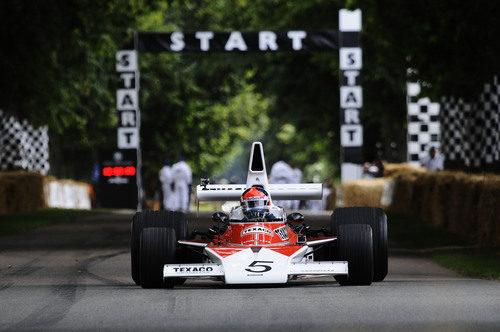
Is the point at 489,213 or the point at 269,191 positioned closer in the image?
the point at 269,191

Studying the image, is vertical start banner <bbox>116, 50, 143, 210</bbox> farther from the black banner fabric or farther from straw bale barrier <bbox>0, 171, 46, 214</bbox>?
straw bale barrier <bbox>0, 171, 46, 214</bbox>

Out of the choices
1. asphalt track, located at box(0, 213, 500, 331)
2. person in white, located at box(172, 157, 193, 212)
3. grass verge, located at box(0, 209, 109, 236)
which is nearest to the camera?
asphalt track, located at box(0, 213, 500, 331)

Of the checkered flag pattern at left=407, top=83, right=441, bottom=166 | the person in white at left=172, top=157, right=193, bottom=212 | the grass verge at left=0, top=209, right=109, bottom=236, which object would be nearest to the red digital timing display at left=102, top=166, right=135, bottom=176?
the person in white at left=172, top=157, right=193, bottom=212

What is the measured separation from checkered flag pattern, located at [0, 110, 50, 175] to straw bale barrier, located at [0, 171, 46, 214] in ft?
5.32

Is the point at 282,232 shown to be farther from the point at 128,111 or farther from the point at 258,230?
the point at 128,111

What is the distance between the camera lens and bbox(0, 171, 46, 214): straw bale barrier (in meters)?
28.6

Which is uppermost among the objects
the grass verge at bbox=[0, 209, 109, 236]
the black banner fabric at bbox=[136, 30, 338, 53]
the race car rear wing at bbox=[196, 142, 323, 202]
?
the black banner fabric at bbox=[136, 30, 338, 53]

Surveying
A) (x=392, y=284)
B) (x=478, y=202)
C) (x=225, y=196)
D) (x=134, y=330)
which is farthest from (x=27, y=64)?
(x=134, y=330)

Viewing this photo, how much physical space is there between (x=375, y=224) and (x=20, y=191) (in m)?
18.9

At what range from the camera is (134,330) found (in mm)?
8422

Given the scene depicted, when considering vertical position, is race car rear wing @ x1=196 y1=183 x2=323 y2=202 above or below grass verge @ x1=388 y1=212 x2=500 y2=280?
above

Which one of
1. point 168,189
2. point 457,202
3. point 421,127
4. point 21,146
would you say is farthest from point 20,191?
point 457,202

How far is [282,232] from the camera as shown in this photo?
11.9m

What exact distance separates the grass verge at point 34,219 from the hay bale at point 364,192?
6.45 metres
